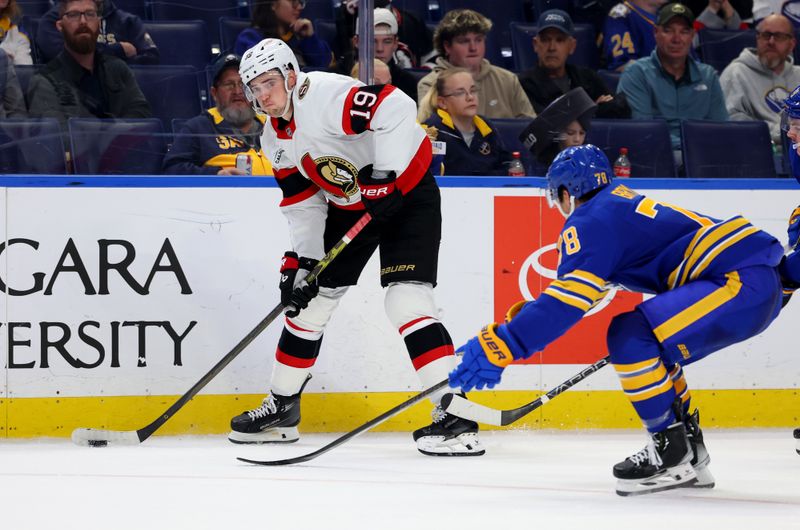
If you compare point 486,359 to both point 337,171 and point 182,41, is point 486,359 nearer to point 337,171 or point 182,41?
point 337,171

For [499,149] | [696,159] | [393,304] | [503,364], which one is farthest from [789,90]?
[503,364]

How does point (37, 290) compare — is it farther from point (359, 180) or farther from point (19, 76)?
point (359, 180)

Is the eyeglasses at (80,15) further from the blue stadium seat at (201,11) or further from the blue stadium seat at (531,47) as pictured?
the blue stadium seat at (531,47)

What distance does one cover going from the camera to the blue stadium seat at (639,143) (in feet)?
15.7

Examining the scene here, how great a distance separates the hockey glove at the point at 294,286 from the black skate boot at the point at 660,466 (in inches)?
49.0

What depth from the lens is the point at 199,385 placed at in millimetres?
4176

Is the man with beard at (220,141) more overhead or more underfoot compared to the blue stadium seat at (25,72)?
more underfoot

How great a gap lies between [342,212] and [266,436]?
0.81 meters

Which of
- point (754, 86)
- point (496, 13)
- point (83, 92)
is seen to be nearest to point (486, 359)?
point (83, 92)

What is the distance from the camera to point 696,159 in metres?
4.86

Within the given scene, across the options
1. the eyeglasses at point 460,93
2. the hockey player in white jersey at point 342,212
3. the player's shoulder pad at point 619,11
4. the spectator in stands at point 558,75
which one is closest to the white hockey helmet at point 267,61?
the hockey player in white jersey at point 342,212

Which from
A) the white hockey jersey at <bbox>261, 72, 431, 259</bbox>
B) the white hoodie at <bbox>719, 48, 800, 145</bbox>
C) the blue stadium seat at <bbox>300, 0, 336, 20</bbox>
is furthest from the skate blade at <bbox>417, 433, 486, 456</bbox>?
the white hoodie at <bbox>719, 48, 800, 145</bbox>

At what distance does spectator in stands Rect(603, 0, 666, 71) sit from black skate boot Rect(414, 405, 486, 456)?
259cm

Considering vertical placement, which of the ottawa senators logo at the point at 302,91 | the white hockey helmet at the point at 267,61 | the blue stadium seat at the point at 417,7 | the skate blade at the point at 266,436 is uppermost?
the blue stadium seat at the point at 417,7
